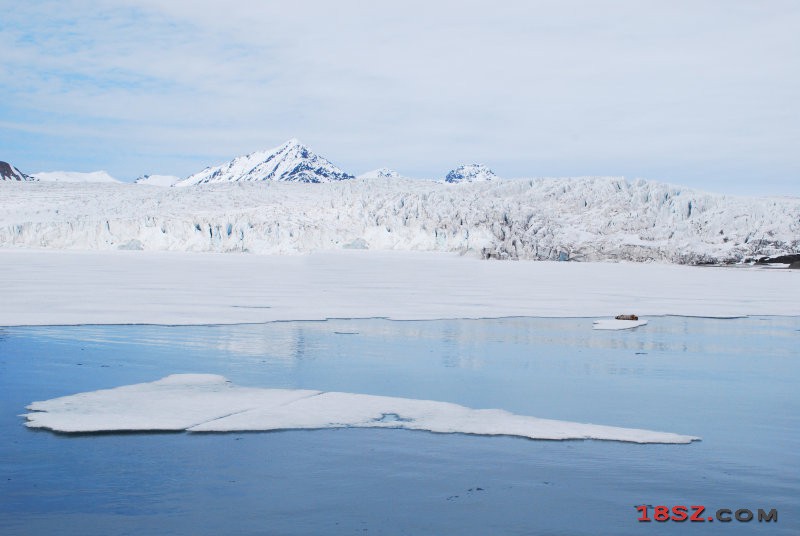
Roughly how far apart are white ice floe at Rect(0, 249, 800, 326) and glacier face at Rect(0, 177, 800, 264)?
33.6 ft

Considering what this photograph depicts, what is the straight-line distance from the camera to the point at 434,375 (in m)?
7.36

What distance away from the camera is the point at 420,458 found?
458 cm

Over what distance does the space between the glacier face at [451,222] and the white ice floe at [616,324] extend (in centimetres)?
2511

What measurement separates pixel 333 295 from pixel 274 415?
10.9 m

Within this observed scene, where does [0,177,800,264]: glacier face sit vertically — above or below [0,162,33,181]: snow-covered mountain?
below

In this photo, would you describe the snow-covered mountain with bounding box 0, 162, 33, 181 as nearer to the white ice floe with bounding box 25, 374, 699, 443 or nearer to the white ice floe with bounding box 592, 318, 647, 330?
the white ice floe with bounding box 592, 318, 647, 330

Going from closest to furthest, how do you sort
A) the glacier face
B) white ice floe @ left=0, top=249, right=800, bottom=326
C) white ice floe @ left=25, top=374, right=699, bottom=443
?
white ice floe @ left=25, top=374, right=699, bottom=443
white ice floe @ left=0, top=249, right=800, bottom=326
the glacier face

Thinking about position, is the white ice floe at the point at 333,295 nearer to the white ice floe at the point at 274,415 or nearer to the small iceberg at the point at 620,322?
the small iceberg at the point at 620,322

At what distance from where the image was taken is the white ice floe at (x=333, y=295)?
1264cm

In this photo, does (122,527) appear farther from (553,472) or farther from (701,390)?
(701,390)

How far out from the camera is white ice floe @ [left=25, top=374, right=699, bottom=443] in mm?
5160

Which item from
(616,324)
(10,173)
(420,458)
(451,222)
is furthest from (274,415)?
(10,173)

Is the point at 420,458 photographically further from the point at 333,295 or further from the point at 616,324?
the point at 333,295

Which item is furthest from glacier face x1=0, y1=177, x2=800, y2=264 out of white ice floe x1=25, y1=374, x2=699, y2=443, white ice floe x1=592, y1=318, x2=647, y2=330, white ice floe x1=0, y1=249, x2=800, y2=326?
white ice floe x1=25, y1=374, x2=699, y2=443
